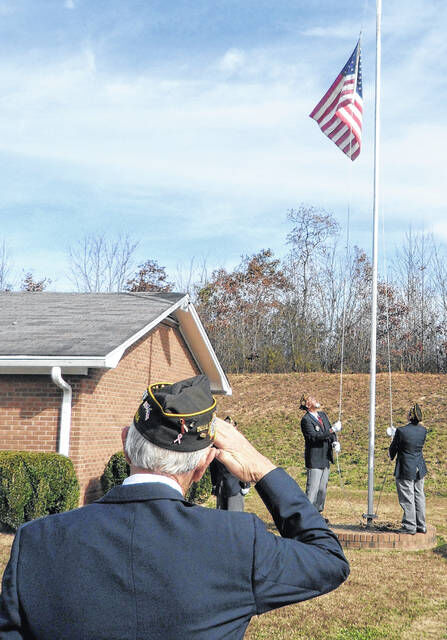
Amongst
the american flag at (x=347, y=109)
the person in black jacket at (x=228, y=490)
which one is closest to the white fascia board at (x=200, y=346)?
the american flag at (x=347, y=109)

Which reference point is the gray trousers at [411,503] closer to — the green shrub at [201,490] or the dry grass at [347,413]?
the green shrub at [201,490]

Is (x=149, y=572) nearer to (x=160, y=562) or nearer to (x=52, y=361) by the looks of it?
(x=160, y=562)

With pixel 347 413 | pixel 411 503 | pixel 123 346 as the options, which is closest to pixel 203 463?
pixel 411 503

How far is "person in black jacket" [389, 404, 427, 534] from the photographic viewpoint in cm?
970

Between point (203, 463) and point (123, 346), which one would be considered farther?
point (123, 346)

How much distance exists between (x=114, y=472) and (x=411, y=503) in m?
4.97

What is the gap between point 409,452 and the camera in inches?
385

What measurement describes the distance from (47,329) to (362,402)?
54.0ft

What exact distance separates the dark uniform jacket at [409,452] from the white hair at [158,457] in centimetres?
853

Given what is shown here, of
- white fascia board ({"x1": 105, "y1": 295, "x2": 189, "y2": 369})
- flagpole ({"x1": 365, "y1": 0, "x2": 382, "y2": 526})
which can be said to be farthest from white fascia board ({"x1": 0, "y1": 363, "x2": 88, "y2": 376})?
flagpole ({"x1": 365, "y1": 0, "x2": 382, "y2": 526})

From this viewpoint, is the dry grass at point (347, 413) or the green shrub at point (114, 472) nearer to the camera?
the green shrub at point (114, 472)

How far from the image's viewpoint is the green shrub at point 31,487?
31.2 ft

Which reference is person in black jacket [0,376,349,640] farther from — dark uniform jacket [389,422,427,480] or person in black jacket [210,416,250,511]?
dark uniform jacket [389,422,427,480]

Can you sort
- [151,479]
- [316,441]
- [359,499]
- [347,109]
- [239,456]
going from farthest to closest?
1. [359,499]
2. [347,109]
3. [316,441]
4. [239,456]
5. [151,479]
